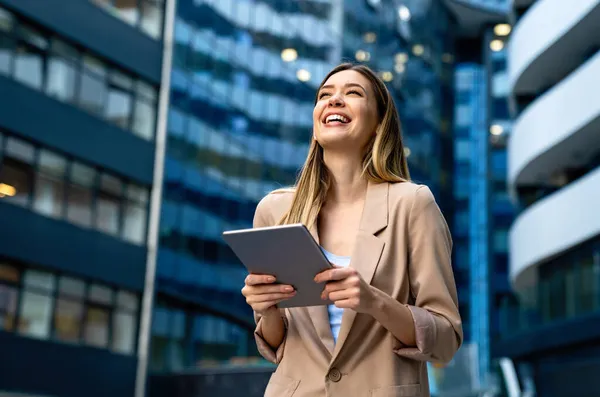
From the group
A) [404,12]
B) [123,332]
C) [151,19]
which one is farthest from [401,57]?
[123,332]

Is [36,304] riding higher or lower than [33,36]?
lower

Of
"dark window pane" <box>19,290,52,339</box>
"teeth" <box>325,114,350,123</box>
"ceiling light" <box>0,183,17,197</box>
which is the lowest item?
"teeth" <box>325,114,350,123</box>

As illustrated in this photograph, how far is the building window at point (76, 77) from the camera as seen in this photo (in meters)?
28.9

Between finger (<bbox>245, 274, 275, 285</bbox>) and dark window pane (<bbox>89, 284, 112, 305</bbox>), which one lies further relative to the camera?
dark window pane (<bbox>89, 284, 112, 305</bbox>)

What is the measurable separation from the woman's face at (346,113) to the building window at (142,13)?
31536 millimetres

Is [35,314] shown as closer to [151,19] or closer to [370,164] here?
[151,19]

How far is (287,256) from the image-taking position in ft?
9.32

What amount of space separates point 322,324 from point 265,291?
26 centimetres

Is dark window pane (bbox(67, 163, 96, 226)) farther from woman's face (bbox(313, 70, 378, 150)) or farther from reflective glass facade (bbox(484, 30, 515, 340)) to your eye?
reflective glass facade (bbox(484, 30, 515, 340))

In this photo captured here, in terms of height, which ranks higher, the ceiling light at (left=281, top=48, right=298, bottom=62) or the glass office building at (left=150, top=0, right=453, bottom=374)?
the ceiling light at (left=281, top=48, right=298, bottom=62)

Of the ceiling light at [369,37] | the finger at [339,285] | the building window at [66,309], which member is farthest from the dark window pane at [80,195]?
the finger at [339,285]

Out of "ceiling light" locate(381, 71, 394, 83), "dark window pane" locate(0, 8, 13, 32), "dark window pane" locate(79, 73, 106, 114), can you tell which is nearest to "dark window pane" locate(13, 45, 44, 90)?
"dark window pane" locate(0, 8, 13, 32)

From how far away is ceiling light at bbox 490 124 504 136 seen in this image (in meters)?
71.8

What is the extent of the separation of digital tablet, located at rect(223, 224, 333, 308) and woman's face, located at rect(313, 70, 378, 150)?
2.13 ft
